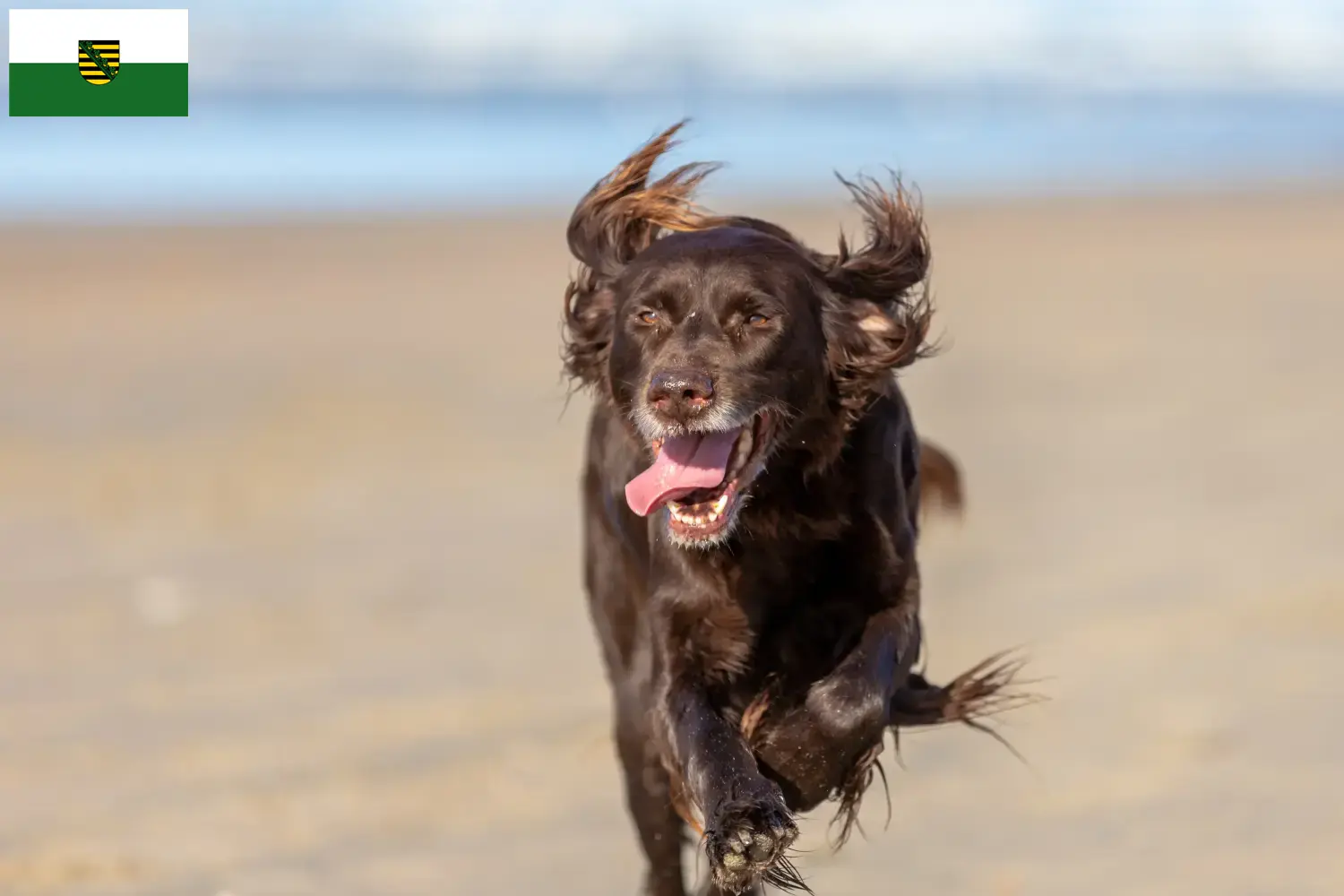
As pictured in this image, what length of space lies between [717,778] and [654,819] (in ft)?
3.35

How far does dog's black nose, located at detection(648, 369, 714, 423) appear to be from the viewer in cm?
351

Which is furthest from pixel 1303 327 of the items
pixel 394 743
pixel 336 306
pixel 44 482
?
pixel 394 743

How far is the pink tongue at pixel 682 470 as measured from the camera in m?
3.64

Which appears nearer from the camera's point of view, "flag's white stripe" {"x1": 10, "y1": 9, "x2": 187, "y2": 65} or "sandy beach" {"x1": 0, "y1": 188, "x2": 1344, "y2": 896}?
"sandy beach" {"x1": 0, "y1": 188, "x2": 1344, "y2": 896}

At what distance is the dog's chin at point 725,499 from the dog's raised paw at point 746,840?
0.55 m

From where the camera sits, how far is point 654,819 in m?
4.38

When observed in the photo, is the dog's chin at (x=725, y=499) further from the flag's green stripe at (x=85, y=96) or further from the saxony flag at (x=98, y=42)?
the flag's green stripe at (x=85, y=96)

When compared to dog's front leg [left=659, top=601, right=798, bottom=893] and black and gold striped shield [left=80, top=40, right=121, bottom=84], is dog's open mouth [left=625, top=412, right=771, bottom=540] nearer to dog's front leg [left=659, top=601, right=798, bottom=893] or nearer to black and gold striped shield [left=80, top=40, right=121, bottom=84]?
dog's front leg [left=659, top=601, right=798, bottom=893]

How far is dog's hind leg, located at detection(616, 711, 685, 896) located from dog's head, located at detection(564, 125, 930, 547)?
856mm

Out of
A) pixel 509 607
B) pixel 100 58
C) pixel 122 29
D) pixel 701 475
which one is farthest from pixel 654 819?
pixel 100 58

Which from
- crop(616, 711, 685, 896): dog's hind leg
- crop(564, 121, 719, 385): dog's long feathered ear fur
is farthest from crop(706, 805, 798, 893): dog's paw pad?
crop(564, 121, 719, 385): dog's long feathered ear fur

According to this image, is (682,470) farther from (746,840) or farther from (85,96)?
(85,96)

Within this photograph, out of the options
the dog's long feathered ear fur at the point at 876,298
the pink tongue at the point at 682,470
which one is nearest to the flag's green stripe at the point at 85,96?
the dog's long feathered ear fur at the point at 876,298

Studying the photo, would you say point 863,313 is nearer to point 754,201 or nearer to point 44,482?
point 44,482
